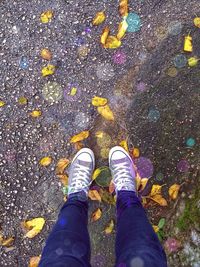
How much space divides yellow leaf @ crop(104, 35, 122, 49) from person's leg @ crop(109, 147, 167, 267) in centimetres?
82

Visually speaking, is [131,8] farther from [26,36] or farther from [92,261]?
[92,261]

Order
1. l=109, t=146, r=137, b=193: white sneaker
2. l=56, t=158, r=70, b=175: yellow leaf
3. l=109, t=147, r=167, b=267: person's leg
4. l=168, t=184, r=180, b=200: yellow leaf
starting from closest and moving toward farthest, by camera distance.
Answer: l=109, t=147, r=167, b=267: person's leg → l=109, t=146, r=137, b=193: white sneaker → l=168, t=184, r=180, b=200: yellow leaf → l=56, t=158, r=70, b=175: yellow leaf

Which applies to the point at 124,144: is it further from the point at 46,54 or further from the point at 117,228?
the point at 46,54

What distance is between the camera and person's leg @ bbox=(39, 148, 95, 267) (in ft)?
6.48

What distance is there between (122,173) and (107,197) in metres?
0.25

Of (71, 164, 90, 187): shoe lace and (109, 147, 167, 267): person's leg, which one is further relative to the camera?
(71, 164, 90, 187): shoe lace

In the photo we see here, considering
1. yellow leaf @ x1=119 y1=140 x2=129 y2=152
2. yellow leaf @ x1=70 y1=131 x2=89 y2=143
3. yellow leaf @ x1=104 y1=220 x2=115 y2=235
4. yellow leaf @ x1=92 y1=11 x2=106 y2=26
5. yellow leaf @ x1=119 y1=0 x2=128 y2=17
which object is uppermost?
yellow leaf @ x1=119 y1=0 x2=128 y2=17

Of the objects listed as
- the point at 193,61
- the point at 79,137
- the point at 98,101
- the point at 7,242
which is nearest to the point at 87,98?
the point at 98,101

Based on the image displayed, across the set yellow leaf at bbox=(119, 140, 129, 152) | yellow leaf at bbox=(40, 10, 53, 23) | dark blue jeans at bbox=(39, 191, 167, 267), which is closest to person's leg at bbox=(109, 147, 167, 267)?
dark blue jeans at bbox=(39, 191, 167, 267)

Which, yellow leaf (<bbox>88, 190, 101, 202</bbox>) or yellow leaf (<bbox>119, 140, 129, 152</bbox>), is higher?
yellow leaf (<bbox>119, 140, 129, 152</bbox>)

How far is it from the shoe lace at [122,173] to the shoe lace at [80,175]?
0.21 m

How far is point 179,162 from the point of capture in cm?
274

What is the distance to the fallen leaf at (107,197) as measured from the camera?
9.17 ft

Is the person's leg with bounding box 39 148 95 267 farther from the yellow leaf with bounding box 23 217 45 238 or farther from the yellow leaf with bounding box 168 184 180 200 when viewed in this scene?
the yellow leaf with bounding box 168 184 180 200
